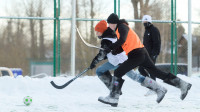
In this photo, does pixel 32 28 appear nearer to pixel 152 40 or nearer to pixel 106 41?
pixel 152 40

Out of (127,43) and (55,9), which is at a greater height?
(55,9)

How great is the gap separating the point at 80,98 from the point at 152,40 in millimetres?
1513

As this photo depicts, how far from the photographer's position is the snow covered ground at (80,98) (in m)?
4.57

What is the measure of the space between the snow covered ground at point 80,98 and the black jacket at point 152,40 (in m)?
0.74

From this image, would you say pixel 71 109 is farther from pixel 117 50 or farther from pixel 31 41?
pixel 31 41

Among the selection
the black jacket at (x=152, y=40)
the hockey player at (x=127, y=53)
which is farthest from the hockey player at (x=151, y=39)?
the hockey player at (x=127, y=53)

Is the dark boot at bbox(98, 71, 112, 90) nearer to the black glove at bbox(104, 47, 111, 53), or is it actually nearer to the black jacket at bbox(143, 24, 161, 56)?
the black glove at bbox(104, 47, 111, 53)

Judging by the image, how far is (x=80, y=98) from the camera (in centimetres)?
585

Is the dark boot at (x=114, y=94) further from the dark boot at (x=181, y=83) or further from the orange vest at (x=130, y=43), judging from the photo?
the dark boot at (x=181, y=83)

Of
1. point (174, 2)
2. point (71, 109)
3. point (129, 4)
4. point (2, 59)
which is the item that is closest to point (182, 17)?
point (129, 4)

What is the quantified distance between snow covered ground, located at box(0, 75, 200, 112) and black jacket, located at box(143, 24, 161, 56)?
74 cm

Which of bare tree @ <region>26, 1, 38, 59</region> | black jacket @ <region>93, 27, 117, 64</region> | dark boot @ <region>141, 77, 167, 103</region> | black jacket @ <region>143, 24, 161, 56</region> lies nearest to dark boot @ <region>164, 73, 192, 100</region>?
dark boot @ <region>141, 77, 167, 103</region>

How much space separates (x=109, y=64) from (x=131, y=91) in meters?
1.93

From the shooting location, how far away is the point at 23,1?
26094 mm
